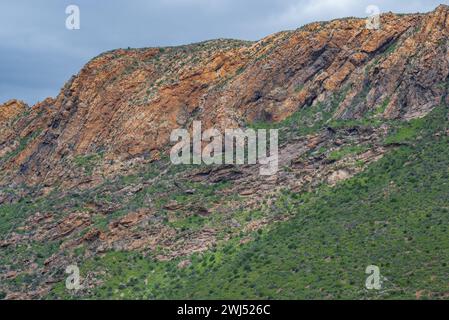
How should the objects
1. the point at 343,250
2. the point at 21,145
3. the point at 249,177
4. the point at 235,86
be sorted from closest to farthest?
the point at 343,250, the point at 249,177, the point at 235,86, the point at 21,145

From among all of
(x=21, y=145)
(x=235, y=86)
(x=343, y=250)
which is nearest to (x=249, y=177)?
(x=235, y=86)

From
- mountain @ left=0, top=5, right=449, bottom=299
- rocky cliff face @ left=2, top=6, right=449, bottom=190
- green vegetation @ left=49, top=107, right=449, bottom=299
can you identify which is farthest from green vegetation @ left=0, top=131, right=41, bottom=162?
green vegetation @ left=49, top=107, right=449, bottom=299

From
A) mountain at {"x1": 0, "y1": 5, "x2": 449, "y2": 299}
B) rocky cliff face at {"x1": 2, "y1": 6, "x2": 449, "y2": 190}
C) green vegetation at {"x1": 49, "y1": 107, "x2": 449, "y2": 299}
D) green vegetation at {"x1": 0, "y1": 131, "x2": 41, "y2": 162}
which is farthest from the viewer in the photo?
green vegetation at {"x1": 0, "y1": 131, "x2": 41, "y2": 162}

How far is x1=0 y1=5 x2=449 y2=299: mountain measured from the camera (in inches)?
3524

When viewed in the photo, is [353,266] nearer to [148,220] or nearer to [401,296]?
[401,296]

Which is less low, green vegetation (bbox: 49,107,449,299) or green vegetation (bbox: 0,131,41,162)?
green vegetation (bbox: 0,131,41,162)

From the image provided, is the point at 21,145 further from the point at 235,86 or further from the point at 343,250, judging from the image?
the point at 343,250

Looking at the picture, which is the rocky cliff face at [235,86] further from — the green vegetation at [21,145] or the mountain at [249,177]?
the green vegetation at [21,145]

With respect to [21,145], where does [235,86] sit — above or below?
above

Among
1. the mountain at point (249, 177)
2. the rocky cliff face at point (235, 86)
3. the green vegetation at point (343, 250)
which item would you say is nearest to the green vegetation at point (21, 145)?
the mountain at point (249, 177)

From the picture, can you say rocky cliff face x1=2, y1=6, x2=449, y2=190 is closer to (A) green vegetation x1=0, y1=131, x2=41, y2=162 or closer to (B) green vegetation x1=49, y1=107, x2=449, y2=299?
(A) green vegetation x1=0, y1=131, x2=41, y2=162

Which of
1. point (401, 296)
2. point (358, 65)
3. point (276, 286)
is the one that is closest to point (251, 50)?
point (358, 65)

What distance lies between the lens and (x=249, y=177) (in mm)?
109312

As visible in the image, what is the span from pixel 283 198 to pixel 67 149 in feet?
141
